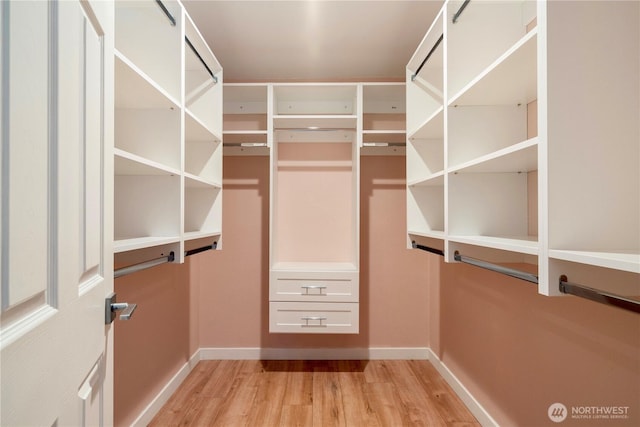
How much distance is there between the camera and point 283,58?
8.14 ft

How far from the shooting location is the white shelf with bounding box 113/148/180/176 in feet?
3.71

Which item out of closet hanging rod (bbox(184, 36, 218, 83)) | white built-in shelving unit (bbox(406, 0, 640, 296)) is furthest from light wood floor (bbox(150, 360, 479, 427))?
closet hanging rod (bbox(184, 36, 218, 83))

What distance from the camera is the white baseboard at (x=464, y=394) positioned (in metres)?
1.84

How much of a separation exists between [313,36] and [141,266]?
5.94 ft

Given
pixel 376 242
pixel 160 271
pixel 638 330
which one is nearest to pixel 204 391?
pixel 160 271

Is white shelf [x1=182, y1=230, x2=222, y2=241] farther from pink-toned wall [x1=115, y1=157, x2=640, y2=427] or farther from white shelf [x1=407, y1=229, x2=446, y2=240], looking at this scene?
white shelf [x1=407, y1=229, x2=446, y2=240]

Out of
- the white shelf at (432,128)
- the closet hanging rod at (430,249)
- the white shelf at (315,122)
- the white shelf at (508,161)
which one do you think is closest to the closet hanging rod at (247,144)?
the white shelf at (315,122)

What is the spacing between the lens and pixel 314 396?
2.18 metres

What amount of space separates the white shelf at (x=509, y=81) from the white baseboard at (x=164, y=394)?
2.38 metres

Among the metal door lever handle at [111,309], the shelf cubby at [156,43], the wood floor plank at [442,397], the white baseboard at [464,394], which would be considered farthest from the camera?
the wood floor plank at [442,397]

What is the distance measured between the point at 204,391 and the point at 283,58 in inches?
99.6

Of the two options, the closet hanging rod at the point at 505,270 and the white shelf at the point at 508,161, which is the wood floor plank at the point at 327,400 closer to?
the closet hanging rod at the point at 505,270

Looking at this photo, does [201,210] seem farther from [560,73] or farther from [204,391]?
[560,73]

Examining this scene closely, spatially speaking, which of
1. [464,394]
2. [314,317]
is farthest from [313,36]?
[464,394]
